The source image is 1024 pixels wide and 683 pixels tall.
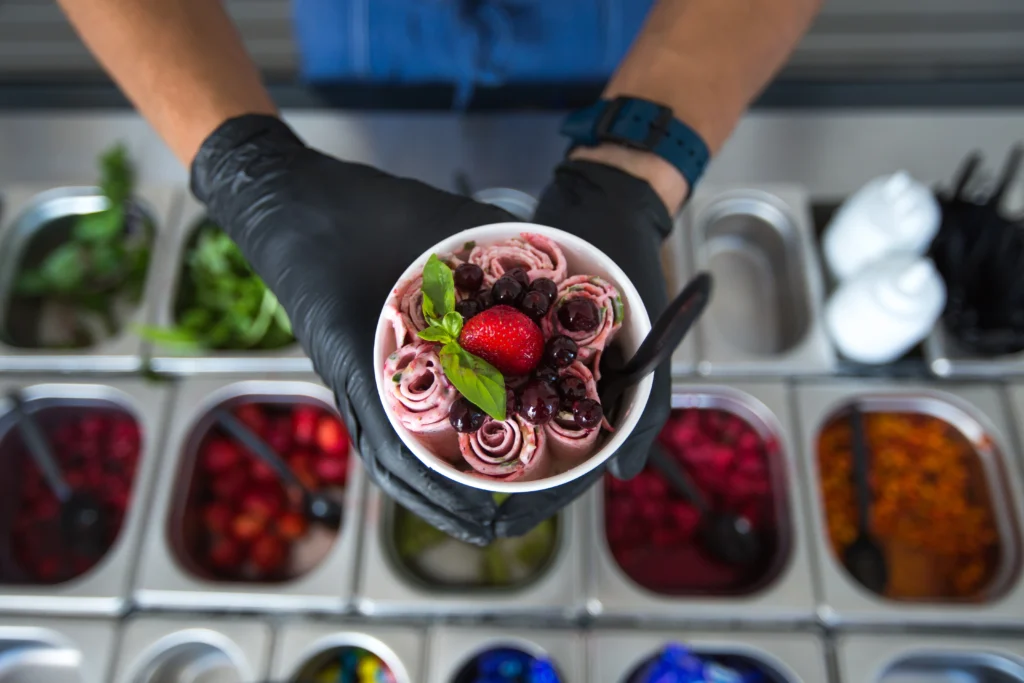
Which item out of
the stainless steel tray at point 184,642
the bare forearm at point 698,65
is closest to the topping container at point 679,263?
the bare forearm at point 698,65

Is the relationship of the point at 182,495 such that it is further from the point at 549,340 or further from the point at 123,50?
the point at 549,340

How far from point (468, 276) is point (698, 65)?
748 millimetres

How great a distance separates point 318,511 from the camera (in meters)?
1.65

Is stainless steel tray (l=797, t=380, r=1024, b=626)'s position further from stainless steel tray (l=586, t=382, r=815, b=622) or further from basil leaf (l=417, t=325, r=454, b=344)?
basil leaf (l=417, t=325, r=454, b=344)

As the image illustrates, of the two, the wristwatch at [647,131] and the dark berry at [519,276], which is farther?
the wristwatch at [647,131]

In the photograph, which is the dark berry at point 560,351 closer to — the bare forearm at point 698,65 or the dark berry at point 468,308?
the dark berry at point 468,308

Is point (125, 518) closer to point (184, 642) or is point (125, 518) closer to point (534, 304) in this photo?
point (184, 642)

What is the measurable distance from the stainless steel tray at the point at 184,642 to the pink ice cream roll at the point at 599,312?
3.63 feet

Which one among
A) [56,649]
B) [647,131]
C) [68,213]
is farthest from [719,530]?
[68,213]

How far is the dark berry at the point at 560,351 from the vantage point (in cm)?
79

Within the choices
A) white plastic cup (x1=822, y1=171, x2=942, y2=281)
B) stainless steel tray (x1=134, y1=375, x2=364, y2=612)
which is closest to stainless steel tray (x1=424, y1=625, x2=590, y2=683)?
stainless steel tray (x1=134, y1=375, x2=364, y2=612)

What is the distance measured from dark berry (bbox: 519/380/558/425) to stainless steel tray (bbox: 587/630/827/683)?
900 mm

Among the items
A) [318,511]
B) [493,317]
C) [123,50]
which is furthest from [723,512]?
[123,50]

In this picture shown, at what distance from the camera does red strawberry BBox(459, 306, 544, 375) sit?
0.75m
